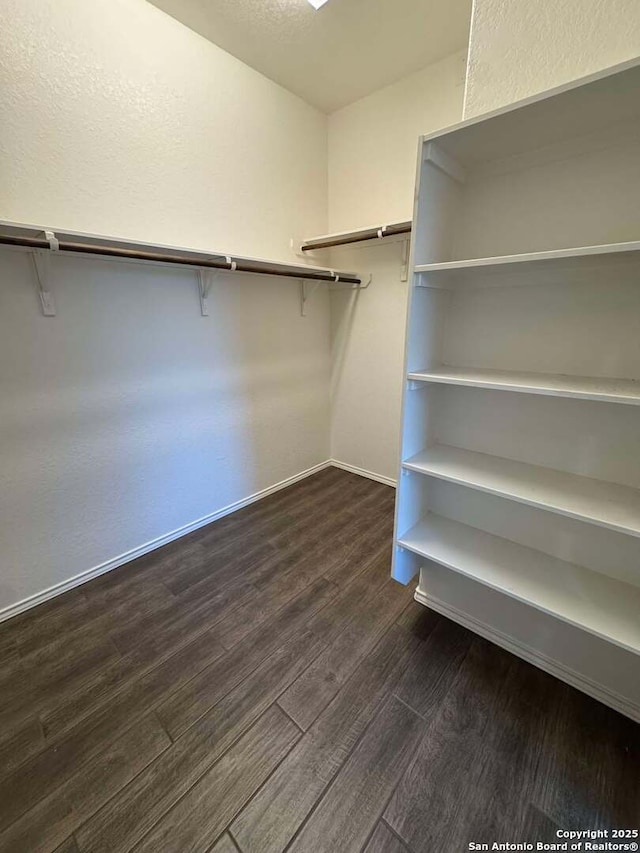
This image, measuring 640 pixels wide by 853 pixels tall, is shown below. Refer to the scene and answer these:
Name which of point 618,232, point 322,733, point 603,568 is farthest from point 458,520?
point 618,232

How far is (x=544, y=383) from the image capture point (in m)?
1.08

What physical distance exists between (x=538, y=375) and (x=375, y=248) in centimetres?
180

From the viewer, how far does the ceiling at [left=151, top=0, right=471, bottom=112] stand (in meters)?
1.66

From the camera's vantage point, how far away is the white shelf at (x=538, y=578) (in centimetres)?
107

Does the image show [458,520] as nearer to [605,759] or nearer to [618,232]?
[605,759]

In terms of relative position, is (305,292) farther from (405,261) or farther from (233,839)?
(233,839)

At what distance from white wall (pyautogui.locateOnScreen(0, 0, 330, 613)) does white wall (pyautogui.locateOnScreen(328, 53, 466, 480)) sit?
31cm

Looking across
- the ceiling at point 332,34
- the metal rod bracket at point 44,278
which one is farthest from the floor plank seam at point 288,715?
the ceiling at point 332,34

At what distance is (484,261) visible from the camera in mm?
1061

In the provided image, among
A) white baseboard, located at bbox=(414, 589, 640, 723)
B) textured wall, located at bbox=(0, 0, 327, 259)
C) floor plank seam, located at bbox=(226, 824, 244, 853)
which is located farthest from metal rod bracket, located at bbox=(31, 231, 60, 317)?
white baseboard, located at bbox=(414, 589, 640, 723)

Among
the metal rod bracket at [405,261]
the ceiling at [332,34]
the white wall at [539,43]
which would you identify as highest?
the ceiling at [332,34]

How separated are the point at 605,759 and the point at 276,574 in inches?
57.1

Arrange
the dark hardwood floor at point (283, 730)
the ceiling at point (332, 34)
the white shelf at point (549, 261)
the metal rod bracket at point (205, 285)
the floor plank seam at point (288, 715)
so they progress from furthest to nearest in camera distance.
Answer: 1. the metal rod bracket at point (205, 285)
2. the ceiling at point (332, 34)
3. the floor plank seam at point (288, 715)
4. the dark hardwood floor at point (283, 730)
5. the white shelf at point (549, 261)

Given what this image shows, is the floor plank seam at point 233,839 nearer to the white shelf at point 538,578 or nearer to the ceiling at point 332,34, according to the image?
the white shelf at point 538,578
